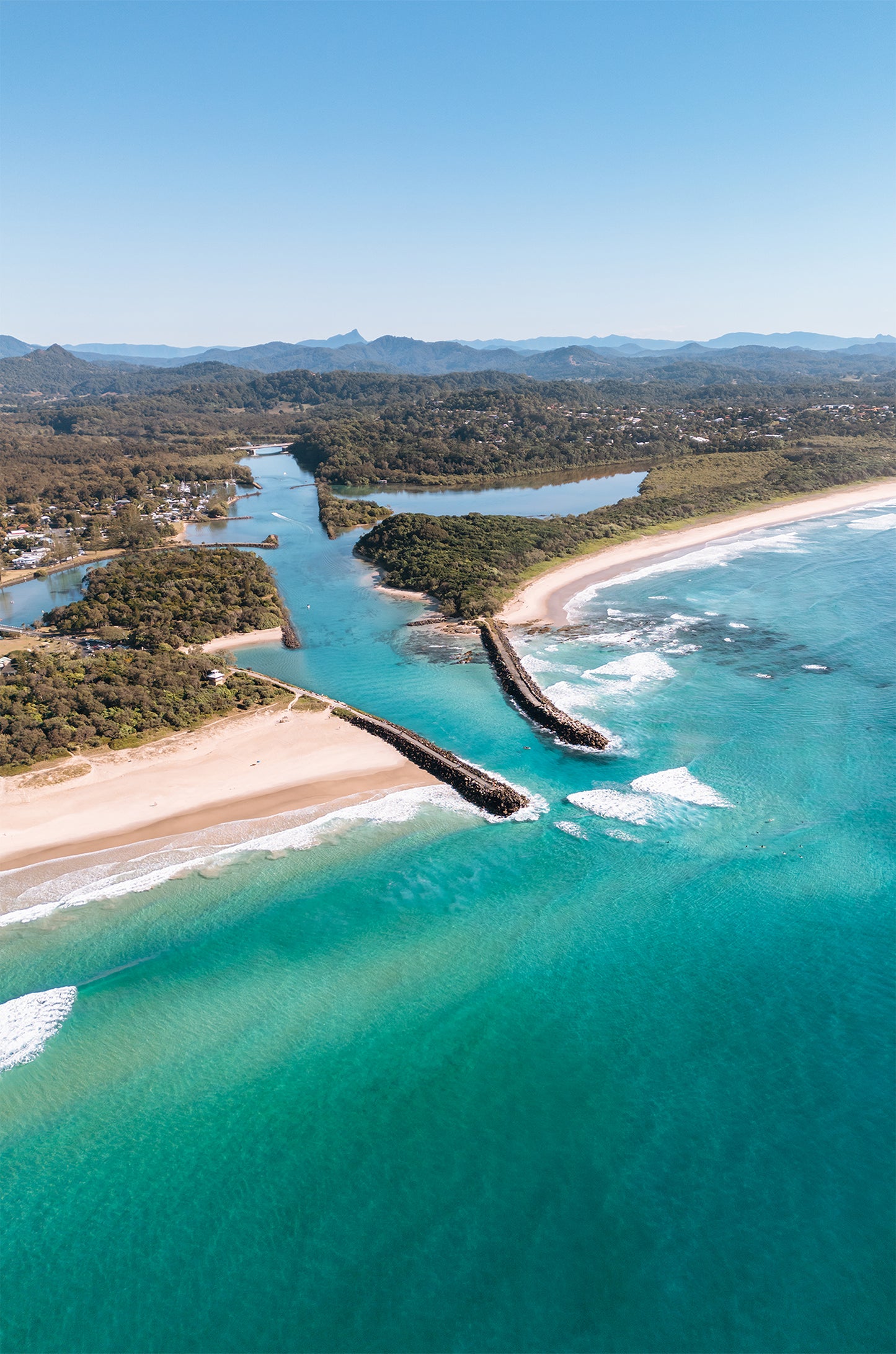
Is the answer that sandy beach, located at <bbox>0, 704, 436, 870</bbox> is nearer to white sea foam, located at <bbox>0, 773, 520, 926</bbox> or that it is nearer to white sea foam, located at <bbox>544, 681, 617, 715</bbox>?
white sea foam, located at <bbox>0, 773, 520, 926</bbox>

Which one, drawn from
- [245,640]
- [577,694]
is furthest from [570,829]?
[245,640]

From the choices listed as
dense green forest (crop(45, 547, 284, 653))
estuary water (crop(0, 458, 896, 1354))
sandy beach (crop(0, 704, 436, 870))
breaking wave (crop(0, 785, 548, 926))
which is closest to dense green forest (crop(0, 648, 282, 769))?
sandy beach (crop(0, 704, 436, 870))

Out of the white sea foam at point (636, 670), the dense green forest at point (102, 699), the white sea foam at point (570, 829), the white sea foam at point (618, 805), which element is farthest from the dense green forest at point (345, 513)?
the white sea foam at point (570, 829)

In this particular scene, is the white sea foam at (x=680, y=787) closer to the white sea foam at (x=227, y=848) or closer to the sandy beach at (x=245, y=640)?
the white sea foam at (x=227, y=848)

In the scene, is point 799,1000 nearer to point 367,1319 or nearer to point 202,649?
point 367,1319

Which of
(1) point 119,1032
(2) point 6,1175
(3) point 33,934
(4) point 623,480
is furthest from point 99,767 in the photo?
(4) point 623,480
